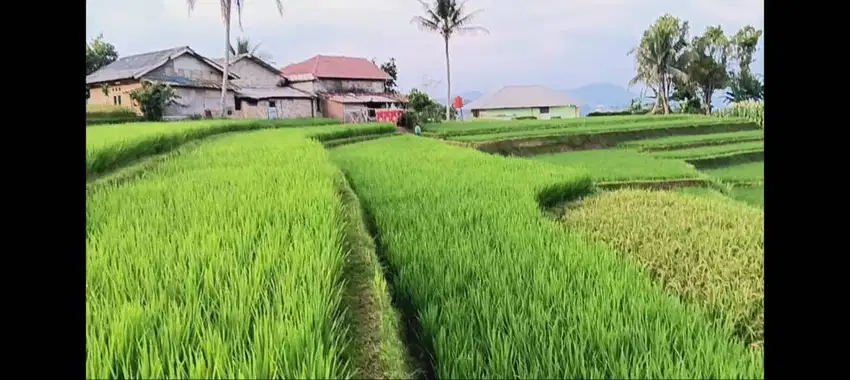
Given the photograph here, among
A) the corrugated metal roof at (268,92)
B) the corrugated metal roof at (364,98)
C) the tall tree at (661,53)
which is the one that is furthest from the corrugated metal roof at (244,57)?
the tall tree at (661,53)

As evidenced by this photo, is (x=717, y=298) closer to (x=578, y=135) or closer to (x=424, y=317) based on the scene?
(x=424, y=317)

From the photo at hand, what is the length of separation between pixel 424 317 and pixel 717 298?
625 millimetres

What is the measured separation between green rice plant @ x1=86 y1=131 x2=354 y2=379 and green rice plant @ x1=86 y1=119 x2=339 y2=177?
0.10 m

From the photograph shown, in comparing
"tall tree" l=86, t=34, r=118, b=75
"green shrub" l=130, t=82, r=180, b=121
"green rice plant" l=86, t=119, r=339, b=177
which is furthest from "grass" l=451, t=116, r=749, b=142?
"tall tree" l=86, t=34, r=118, b=75

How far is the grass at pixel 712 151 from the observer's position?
5.27ft

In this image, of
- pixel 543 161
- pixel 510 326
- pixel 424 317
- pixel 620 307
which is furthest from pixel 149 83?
pixel 543 161

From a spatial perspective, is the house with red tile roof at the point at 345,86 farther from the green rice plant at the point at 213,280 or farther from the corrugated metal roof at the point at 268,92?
the green rice plant at the point at 213,280

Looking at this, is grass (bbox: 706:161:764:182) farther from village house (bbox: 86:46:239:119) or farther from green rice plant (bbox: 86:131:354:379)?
village house (bbox: 86:46:239:119)

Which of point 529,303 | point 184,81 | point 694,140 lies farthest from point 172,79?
point 694,140

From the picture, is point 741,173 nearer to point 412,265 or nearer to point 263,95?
point 412,265

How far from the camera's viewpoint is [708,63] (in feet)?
4.98

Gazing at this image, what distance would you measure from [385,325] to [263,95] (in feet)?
3.75
